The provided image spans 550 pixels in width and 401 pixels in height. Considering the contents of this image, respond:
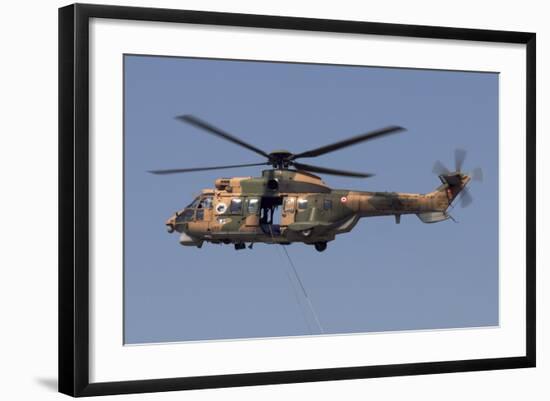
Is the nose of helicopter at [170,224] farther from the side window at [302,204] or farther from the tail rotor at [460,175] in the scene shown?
the tail rotor at [460,175]

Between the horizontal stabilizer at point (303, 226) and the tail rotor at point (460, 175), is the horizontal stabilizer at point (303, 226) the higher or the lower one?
the lower one

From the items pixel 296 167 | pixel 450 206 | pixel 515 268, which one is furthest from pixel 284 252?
pixel 515 268

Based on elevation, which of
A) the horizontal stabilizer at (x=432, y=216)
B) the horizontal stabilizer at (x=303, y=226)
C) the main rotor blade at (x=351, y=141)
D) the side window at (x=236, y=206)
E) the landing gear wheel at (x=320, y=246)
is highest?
the main rotor blade at (x=351, y=141)

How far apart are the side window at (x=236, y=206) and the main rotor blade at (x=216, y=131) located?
2.40 feet

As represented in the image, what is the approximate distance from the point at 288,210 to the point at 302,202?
131 mm

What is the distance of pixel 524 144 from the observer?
33.2 feet

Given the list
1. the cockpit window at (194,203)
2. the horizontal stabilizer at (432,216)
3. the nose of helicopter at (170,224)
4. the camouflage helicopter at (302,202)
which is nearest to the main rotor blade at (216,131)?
the camouflage helicopter at (302,202)

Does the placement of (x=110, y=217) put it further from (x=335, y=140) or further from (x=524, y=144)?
(x=524, y=144)

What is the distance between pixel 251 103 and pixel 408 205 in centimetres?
152

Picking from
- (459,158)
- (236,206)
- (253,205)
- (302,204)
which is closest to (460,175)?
(459,158)

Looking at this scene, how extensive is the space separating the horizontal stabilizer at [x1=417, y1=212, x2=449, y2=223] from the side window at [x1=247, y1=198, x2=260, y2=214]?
1.30 meters

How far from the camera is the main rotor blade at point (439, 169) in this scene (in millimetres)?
9695

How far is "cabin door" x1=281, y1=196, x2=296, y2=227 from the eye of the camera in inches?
381

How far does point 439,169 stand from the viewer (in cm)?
971
